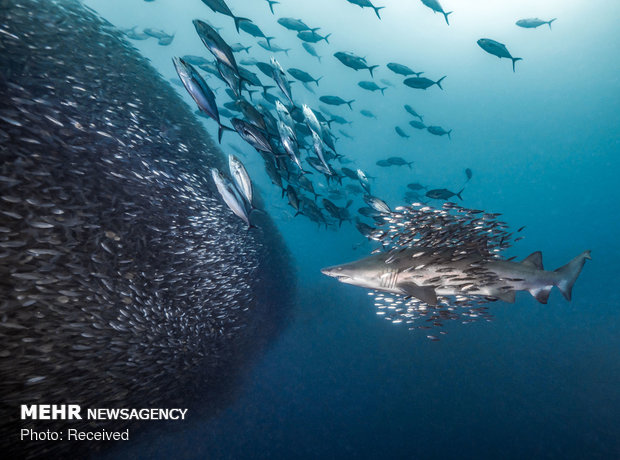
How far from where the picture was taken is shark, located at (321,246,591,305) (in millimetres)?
3572

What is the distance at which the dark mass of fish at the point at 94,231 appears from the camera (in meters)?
3.91

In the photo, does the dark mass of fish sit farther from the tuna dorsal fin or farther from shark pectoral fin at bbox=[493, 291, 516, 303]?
the tuna dorsal fin

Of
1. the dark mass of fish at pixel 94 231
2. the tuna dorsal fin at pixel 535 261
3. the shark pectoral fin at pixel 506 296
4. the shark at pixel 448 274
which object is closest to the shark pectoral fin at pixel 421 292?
the shark at pixel 448 274

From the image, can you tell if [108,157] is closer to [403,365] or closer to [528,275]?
[528,275]

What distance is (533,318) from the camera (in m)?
23.1

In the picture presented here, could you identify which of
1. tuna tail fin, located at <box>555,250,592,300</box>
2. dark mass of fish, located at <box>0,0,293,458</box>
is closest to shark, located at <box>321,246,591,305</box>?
tuna tail fin, located at <box>555,250,592,300</box>

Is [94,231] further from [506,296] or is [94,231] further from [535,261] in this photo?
[535,261]

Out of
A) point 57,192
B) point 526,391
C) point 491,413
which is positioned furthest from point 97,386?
point 526,391

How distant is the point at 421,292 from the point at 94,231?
547 cm

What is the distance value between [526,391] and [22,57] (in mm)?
23706

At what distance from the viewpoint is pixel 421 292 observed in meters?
3.34

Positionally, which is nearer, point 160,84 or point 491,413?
point 160,84

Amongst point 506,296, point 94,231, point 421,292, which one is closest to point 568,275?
point 506,296

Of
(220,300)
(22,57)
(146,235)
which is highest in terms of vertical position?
(22,57)
